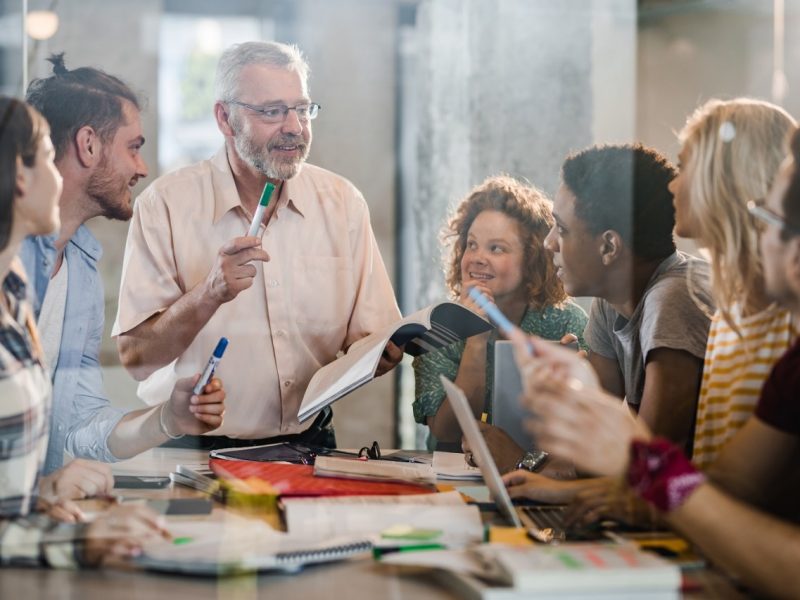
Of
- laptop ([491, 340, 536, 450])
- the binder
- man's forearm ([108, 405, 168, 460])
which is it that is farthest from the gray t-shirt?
man's forearm ([108, 405, 168, 460])

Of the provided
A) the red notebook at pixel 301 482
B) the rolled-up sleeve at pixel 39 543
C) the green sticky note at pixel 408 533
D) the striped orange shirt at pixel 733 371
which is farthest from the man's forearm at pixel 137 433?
the striped orange shirt at pixel 733 371

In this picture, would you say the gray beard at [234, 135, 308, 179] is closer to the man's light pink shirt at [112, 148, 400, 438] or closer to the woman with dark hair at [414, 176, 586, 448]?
the man's light pink shirt at [112, 148, 400, 438]

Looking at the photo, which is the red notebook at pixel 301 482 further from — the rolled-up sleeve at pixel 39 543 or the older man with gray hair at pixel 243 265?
the rolled-up sleeve at pixel 39 543

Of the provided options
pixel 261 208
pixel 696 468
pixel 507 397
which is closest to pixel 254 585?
pixel 696 468

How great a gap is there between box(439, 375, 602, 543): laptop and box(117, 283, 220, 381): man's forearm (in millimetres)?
570

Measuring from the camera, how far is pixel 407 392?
81.5 inches

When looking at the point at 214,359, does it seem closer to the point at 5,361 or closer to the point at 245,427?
the point at 245,427

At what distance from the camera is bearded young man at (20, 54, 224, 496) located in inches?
65.2

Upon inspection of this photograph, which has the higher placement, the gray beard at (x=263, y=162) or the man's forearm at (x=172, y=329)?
the gray beard at (x=263, y=162)

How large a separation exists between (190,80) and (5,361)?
704 mm

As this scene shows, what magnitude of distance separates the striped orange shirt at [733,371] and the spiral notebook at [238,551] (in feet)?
1.88

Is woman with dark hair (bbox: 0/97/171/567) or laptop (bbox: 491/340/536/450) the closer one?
woman with dark hair (bbox: 0/97/171/567)

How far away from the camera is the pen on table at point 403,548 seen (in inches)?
54.1

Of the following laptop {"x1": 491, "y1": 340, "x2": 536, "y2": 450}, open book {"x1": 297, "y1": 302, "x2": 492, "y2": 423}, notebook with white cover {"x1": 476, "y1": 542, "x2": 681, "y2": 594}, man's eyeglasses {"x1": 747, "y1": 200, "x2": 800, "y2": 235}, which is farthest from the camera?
open book {"x1": 297, "y1": 302, "x2": 492, "y2": 423}
